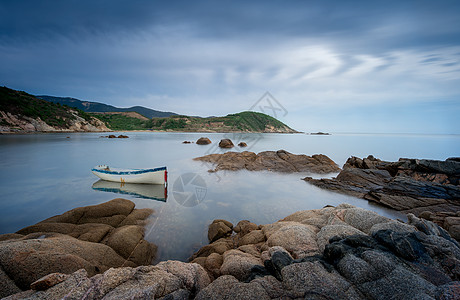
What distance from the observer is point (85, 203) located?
1072 cm

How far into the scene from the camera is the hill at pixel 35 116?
61.1 meters

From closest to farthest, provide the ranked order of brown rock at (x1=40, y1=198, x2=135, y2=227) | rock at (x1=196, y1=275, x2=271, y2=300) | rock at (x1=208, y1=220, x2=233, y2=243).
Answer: rock at (x1=196, y1=275, x2=271, y2=300)
rock at (x1=208, y1=220, x2=233, y2=243)
brown rock at (x1=40, y1=198, x2=135, y2=227)

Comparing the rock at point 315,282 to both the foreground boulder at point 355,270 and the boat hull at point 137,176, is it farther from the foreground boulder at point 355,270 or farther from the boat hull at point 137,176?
the boat hull at point 137,176

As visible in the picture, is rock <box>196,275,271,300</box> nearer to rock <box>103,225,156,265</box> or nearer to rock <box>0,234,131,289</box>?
rock <box>0,234,131,289</box>

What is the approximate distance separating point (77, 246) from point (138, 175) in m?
8.99

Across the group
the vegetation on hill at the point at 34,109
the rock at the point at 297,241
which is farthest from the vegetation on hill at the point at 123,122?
the rock at the point at 297,241

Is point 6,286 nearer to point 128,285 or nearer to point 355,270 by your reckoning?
point 128,285

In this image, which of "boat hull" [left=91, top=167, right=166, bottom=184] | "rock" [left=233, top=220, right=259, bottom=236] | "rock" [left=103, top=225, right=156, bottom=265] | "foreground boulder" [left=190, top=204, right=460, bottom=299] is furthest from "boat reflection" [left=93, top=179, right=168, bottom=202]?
"foreground boulder" [left=190, top=204, right=460, bottom=299]

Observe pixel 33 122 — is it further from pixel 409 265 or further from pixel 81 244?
pixel 409 265

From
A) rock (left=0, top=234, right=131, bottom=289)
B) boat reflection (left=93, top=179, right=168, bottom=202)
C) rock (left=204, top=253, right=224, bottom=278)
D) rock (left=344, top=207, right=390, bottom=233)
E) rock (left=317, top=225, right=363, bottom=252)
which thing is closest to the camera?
rock (left=0, top=234, right=131, bottom=289)

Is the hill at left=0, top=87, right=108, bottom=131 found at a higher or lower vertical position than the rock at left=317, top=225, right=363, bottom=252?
higher

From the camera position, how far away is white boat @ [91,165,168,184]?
1309cm

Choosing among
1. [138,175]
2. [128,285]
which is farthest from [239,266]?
[138,175]

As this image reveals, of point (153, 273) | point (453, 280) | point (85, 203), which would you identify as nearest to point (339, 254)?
point (453, 280)
